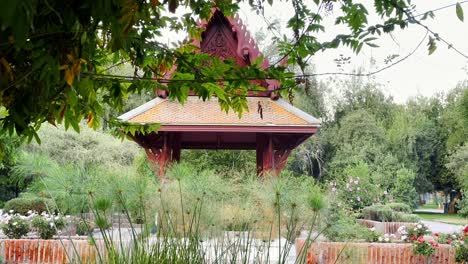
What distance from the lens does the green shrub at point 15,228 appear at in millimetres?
7239

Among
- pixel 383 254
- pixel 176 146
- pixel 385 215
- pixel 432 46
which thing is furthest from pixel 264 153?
pixel 432 46

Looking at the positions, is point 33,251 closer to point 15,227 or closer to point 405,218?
point 15,227

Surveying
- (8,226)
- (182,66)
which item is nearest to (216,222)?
(182,66)

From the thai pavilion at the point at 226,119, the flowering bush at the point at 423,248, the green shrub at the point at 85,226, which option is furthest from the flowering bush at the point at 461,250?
the green shrub at the point at 85,226

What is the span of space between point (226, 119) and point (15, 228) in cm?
346

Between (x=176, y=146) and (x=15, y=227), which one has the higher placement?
(x=176, y=146)

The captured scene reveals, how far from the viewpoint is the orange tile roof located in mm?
7977

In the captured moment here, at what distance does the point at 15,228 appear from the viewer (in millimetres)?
7234

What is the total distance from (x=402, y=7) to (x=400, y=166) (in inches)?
860

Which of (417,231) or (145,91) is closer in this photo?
(145,91)

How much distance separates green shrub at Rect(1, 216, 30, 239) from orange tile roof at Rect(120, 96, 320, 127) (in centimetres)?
207

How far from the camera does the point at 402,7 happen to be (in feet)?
4.93

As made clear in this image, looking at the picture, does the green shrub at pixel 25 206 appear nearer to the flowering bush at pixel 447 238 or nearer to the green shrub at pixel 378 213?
the green shrub at pixel 378 213

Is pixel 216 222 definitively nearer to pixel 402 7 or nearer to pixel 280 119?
pixel 402 7
